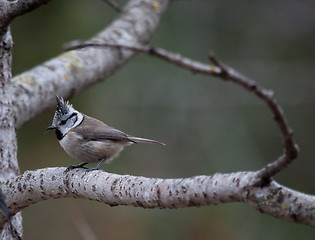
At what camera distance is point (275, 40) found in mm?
7262

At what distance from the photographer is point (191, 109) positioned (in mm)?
6863

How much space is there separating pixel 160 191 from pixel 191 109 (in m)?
4.90

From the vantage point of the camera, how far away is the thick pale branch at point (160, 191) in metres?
1.62

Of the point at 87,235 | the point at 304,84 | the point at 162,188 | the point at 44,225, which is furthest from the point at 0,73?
the point at 304,84

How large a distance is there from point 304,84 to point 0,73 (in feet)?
14.6

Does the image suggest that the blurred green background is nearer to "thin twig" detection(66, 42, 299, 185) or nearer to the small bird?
the small bird

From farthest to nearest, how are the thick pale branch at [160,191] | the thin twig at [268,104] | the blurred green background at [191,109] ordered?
the blurred green background at [191,109]
the thick pale branch at [160,191]
the thin twig at [268,104]

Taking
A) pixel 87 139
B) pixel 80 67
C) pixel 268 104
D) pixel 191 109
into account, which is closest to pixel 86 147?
pixel 87 139

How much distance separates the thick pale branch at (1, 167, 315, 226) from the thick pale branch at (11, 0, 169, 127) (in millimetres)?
744

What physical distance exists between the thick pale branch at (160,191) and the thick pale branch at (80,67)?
74 centimetres

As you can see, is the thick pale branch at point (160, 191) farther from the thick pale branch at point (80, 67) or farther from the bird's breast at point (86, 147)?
the thick pale branch at point (80, 67)

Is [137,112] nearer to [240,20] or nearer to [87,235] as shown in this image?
[240,20]

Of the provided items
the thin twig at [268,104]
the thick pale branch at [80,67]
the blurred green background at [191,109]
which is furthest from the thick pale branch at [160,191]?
the blurred green background at [191,109]

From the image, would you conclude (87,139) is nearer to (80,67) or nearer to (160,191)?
(80,67)
